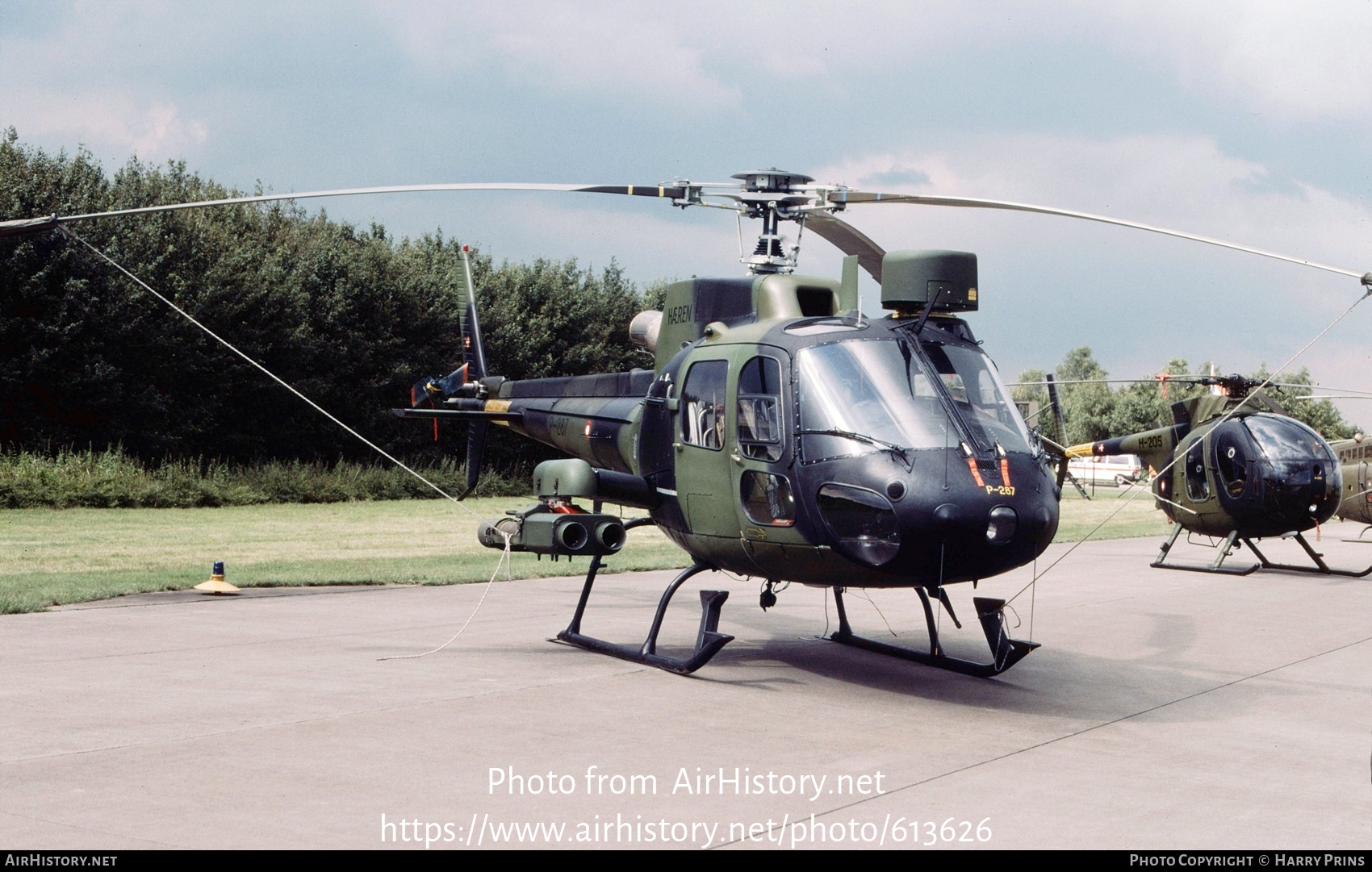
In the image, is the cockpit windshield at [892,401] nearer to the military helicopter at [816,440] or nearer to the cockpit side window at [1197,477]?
the military helicopter at [816,440]

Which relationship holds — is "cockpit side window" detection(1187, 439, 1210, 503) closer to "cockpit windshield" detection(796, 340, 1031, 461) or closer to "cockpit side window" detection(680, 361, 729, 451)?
"cockpit windshield" detection(796, 340, 1031, 461)

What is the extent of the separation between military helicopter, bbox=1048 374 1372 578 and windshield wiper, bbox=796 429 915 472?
37.2 feet

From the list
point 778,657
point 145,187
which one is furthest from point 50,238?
point 778,657

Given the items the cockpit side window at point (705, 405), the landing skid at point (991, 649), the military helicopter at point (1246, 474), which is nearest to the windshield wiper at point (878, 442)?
the cockpit side window at point (705, 405)

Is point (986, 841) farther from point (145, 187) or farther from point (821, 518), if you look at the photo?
point (145, 187)

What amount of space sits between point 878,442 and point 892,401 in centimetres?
34

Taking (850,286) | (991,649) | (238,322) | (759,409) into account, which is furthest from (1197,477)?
(238,322)

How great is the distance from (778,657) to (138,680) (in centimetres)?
497

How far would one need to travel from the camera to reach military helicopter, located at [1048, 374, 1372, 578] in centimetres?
1867

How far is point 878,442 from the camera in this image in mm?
8094

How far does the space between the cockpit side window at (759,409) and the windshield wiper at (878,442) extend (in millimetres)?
372

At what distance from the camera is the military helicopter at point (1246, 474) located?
18.7m

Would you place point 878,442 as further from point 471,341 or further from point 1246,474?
point 1246,474

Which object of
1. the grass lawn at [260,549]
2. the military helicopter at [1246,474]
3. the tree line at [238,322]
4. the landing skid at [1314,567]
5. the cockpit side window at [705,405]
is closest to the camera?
the cockpit side window at [705,405]
